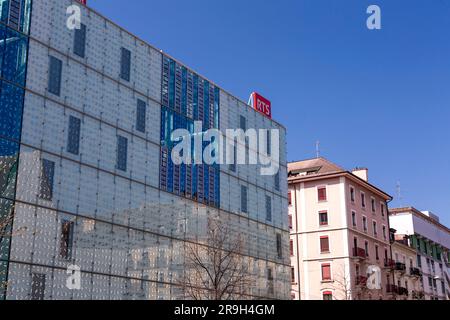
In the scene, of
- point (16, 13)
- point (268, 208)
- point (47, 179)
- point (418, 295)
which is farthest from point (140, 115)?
point (418, 295)

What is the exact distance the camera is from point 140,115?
38.4 meters

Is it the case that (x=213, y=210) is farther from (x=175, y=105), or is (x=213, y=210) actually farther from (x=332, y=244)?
(x=332, y=244)

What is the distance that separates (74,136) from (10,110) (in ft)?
14.3

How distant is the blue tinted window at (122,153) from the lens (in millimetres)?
36250

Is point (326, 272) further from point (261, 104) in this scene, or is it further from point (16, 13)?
point (16, 13)

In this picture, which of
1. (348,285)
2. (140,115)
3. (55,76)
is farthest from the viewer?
(348,285)

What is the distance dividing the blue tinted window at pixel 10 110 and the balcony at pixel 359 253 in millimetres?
45105

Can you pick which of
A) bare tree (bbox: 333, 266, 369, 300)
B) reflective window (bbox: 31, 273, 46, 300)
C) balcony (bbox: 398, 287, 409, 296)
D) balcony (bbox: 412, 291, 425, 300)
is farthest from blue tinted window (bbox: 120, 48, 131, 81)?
balcony (bbox: 412, 291, 425, 300)

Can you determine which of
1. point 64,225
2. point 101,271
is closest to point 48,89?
point 64,225

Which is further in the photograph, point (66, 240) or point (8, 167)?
point (66, 240)

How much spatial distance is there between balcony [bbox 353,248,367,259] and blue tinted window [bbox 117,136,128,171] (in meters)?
37.1

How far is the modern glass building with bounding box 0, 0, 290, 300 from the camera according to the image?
29969 mm

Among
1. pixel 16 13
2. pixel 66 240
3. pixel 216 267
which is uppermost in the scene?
pixel 16 13

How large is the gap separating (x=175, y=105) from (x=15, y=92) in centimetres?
1320
